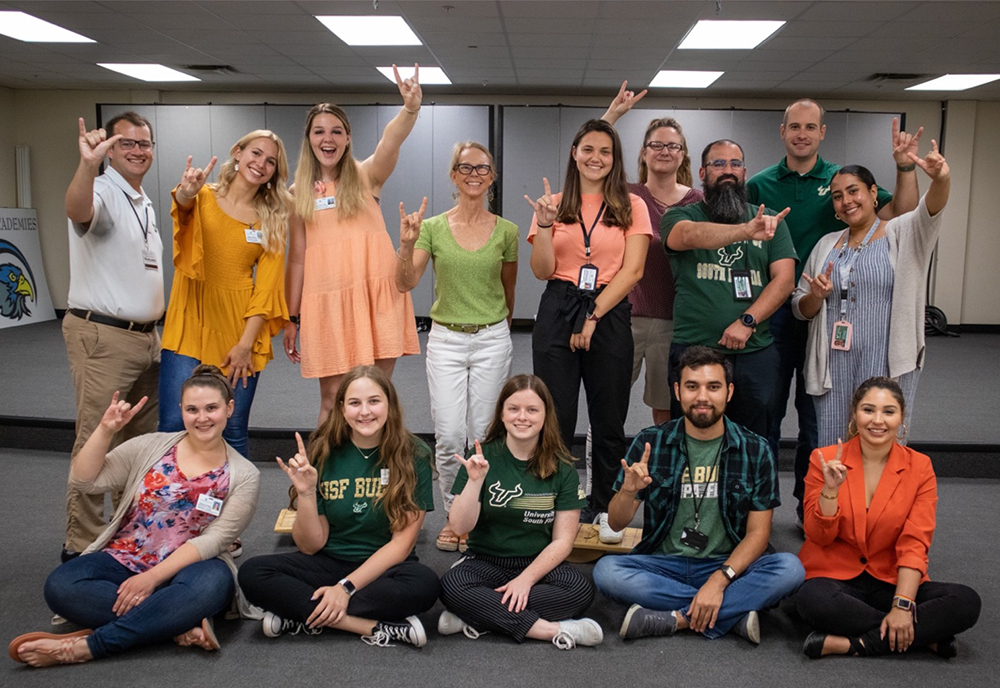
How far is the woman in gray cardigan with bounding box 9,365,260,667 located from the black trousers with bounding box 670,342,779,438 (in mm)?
1670

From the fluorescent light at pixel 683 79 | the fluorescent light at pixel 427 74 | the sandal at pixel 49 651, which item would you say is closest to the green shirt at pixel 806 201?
the sandal at pixel 49 651

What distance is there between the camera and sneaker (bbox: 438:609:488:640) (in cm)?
246

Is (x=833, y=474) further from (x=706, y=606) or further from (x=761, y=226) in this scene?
(x=761, y=226)

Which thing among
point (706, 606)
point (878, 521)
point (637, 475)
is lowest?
point (706, 606)

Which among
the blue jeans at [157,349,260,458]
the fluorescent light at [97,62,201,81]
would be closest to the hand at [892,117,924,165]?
the blue jeans at [157,349,260,458]

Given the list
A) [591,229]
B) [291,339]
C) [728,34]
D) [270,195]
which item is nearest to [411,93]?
[270,195]

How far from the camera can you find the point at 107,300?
2.93 metres

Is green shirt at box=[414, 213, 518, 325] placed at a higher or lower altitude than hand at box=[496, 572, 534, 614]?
higher

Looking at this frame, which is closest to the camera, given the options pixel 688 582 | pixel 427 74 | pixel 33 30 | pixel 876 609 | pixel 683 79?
pixel 876 609

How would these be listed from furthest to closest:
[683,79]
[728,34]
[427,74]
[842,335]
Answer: [683,79] < [427,74] < [728,34] < [842,335]

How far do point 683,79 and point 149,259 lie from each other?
7.65 m

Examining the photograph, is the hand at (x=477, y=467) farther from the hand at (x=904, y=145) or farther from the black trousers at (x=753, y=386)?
the hand at (x=904, y=145)

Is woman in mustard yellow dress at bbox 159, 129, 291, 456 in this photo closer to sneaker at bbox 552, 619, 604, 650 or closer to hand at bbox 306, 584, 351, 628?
hand at bbox 306, 584, 351, 628

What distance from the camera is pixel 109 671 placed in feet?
7.25
